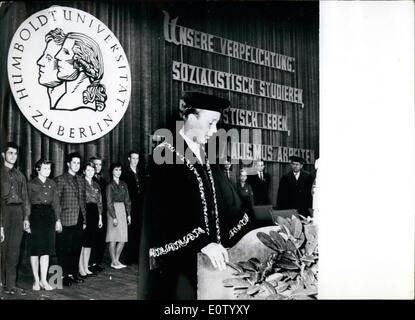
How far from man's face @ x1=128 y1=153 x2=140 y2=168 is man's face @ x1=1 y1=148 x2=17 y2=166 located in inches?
31.2

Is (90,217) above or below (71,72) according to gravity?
below

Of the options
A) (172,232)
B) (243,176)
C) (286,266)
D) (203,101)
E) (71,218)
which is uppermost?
(203,101)

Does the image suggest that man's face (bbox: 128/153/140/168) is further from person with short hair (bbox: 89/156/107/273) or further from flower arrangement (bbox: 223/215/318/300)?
flower arrangement (bbox: 223/215/318/300)

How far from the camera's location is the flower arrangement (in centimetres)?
393

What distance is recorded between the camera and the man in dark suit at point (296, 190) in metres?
4.01

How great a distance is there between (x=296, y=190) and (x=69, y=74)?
191 centimetres

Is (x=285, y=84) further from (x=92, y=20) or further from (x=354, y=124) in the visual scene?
(x=92, y=20)

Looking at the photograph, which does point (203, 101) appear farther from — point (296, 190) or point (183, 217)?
point (296, 190)

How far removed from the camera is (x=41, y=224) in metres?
3.66

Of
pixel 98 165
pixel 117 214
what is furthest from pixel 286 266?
pixel 98 165

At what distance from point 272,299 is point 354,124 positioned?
148 cm

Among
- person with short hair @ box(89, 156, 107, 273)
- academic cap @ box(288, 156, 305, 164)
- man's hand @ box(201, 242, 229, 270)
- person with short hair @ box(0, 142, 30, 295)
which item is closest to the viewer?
person with short hair @ box(0, 142, 30, 295)

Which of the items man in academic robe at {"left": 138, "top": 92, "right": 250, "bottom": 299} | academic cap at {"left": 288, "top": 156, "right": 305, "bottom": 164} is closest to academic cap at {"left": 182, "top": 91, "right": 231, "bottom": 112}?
man in academic robe at {"left": 138, "top": 92, "right": 250, "bottom": 299}

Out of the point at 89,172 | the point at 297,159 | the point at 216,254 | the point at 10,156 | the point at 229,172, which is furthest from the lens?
the point at 297,159
